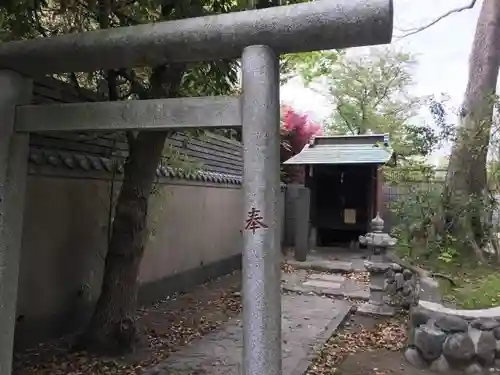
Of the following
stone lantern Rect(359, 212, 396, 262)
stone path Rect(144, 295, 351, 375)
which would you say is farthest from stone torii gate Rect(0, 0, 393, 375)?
stone lantern Rect(359, 212, 396, 262)

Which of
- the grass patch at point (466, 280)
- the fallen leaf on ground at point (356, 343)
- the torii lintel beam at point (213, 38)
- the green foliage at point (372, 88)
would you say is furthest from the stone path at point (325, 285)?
the green foliage at point (372, 88)

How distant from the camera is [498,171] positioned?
6.97 metres

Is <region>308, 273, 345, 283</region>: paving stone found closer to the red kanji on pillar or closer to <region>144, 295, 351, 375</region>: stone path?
<region>144, 295, 351, 375</region>: stone path

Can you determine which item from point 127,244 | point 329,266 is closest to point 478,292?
point 127,244

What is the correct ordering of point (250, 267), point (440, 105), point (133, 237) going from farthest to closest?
1. point (440, 105)
2. point (133, 237)
3. point (250, 267)

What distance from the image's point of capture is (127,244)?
4637 millimetres

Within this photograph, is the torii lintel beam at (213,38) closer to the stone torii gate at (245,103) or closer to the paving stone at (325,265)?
the stone torii gate at (245,103)

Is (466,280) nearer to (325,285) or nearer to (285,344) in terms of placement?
(285,344)

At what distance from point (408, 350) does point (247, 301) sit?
317 cm

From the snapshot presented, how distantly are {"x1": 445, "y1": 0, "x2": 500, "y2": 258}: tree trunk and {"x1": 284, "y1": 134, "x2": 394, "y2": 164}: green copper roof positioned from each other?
15.0ft

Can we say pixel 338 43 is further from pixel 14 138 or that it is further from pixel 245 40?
pixel 14 138

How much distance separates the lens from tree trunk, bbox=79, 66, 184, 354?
4.56 metres

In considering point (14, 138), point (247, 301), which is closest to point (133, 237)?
point (14, 138)

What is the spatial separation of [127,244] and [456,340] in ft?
11.3
